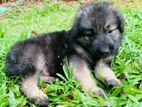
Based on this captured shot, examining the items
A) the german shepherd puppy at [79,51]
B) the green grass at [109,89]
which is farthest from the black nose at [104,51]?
the green grass at [109,89]

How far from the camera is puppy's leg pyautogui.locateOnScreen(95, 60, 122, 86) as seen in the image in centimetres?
481

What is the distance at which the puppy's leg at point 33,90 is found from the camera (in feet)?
15.0

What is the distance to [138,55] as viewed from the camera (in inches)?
227

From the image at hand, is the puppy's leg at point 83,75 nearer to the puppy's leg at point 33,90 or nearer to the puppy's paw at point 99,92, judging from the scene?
the puppy's paw at point 99,92

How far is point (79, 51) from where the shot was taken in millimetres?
5090

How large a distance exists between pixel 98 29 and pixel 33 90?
3.23ft

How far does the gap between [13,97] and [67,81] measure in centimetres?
65

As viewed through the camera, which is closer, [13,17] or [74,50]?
[74,50]

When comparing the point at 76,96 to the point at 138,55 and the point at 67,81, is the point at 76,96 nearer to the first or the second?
the point at 67,81

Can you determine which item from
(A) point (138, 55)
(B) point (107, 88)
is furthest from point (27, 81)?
(A) point (138, 55)

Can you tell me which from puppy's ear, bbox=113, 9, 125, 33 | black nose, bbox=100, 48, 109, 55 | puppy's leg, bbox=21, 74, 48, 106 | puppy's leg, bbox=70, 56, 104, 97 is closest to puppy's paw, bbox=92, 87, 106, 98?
puppy's leg, bbox=70, 56, 104, 97

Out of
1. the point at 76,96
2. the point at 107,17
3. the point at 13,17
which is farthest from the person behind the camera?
the point at 13,17

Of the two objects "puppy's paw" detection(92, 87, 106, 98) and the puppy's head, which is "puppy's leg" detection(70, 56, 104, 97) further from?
the puppy's head

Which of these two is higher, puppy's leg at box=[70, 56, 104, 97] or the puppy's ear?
the puppy's ear
